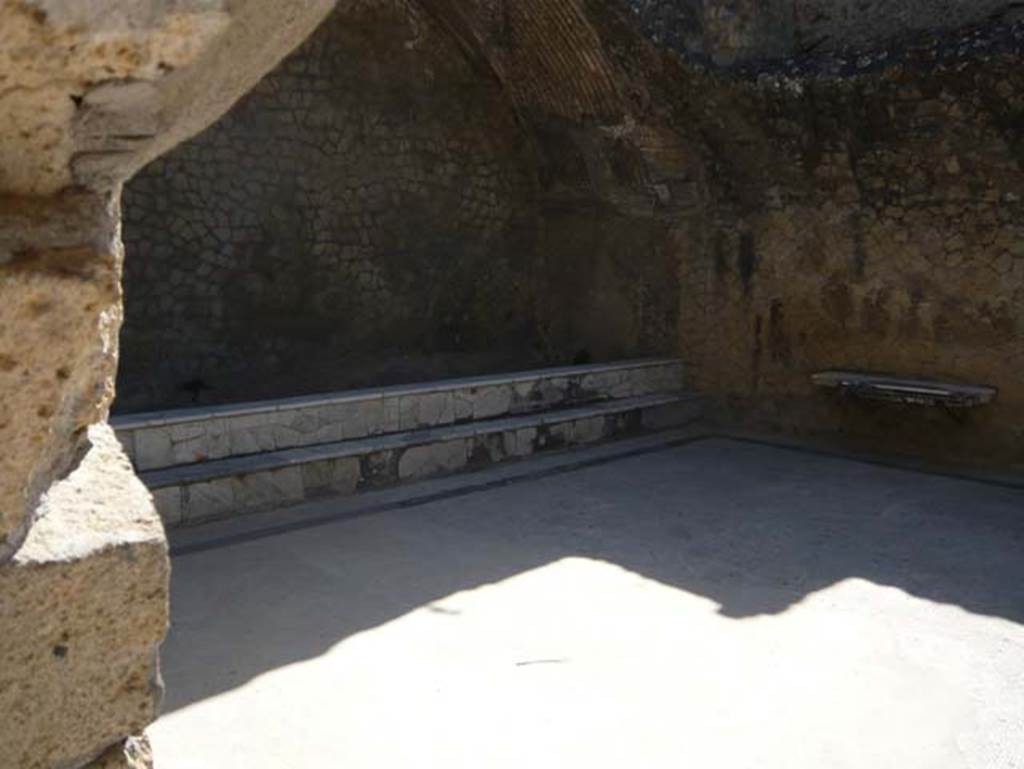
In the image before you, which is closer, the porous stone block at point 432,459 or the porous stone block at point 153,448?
the porous stone block at point 153,448

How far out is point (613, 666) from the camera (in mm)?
3840

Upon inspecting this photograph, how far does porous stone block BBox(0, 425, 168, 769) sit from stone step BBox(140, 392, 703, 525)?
13.7 feet

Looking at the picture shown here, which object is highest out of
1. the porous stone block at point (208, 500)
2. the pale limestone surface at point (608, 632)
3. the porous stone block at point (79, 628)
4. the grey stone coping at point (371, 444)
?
the porous stone block at point (79, 628)

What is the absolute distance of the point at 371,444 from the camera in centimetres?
627

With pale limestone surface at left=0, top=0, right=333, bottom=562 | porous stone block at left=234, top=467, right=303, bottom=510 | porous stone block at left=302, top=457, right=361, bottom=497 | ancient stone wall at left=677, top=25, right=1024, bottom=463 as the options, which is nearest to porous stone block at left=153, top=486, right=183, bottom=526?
porous stone block at left=234, top=467, right=303, bottom=510

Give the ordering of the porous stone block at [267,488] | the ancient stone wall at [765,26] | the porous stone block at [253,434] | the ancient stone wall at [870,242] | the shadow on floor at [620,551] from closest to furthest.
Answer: the shadow on floor at [620,551], the porous stone block at [267,488], the porous stone block at [253,434], the ancient stone wall at [870,242], the ancient stone wall at [765,26]

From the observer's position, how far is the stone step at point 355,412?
5.56m

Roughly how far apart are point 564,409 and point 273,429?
8.01 ft

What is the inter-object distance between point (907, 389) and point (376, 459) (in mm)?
3659

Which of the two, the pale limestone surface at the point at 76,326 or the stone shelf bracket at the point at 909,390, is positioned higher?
the pale limestone surface at the point at 76,326

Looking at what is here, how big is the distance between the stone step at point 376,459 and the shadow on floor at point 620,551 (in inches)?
18.9

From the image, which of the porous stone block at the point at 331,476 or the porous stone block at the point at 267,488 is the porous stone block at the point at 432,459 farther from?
the porous stone block at the point at 267,488

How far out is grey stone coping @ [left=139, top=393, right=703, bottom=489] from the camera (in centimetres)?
552

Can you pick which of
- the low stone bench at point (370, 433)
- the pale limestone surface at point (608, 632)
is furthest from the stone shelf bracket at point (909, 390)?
the low stone bench at point (370, 433)
